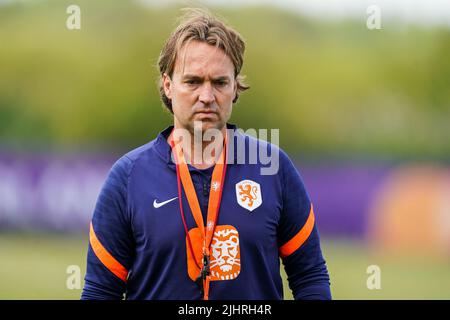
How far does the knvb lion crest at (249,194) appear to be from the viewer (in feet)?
9.85

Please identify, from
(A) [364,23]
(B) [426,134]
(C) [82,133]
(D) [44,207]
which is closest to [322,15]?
(A) [364,23]

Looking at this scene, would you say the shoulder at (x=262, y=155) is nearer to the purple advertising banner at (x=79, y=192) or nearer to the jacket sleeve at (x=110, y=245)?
the jacket sleeve at (x=110, y=245)

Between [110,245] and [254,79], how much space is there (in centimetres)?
1036

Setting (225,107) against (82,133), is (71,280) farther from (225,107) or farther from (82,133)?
(225,107)

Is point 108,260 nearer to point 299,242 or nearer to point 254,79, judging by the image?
point 299,242

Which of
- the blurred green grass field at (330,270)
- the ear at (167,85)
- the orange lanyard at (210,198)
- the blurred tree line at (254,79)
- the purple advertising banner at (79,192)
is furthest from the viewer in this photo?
the blurred tree line at (254,79)

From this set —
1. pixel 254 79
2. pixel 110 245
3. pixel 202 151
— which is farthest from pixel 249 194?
pixel 254 79

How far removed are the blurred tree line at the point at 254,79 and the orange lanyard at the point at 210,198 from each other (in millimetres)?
9144

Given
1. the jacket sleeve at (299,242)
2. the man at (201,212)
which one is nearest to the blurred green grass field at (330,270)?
the jacket sleeve at (299,242)

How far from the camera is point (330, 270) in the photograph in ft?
35.4

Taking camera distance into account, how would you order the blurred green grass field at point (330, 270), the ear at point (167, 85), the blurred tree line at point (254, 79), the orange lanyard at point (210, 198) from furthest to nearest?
the blurred tree line at point (254, 79), the blurred green grass field at point (330, 270), the ear at point (167, 85), the orange lanyard at point (210, 198)
